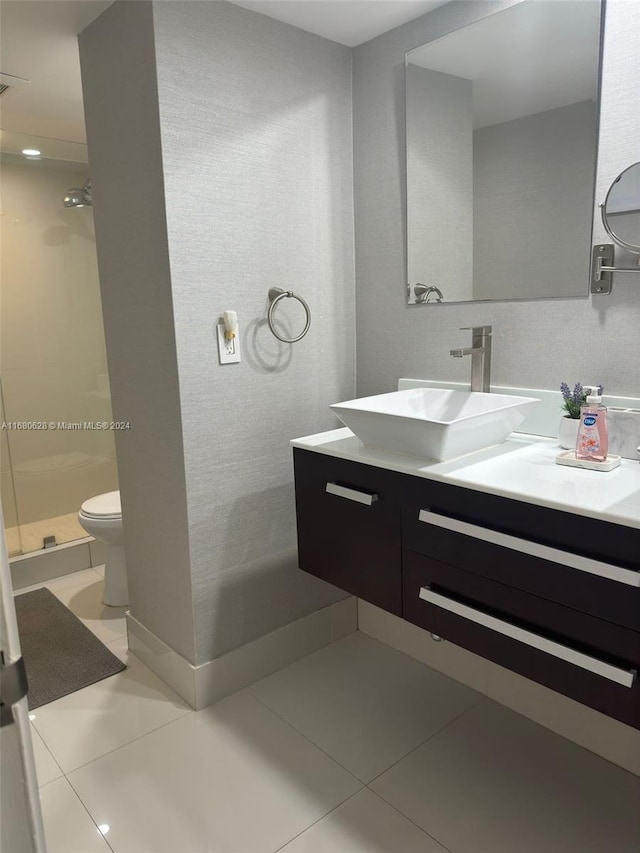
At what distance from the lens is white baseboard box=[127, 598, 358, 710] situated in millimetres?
2059

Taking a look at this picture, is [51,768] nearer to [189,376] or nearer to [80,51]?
[189,376]

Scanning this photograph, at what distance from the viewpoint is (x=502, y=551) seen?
1.36m

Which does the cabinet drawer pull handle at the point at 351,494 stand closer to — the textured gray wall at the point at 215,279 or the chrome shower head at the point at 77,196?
the textured gray wall at the point at 215,279

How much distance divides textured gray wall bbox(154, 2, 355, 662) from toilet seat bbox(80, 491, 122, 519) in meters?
0.85

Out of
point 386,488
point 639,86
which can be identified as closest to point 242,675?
point 386,488

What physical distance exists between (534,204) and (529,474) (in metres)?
0.81

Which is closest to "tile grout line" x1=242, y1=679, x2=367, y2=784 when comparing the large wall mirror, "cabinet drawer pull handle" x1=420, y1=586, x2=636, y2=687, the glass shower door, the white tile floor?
the white tile floor

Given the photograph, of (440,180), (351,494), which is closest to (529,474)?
(351,494)

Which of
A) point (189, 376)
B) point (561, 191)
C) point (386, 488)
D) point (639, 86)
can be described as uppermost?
point (639, 86)

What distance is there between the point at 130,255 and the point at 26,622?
166 centimetres

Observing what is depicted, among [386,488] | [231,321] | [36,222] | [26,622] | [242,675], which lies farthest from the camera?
[36,222]

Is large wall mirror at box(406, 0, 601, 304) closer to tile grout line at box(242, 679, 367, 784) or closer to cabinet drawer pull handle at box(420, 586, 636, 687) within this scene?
cabinet drawer pull handle at box(420, 586, 636, 687)

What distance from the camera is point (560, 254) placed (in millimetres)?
1711

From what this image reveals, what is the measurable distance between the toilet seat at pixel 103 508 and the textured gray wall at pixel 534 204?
1.76m
